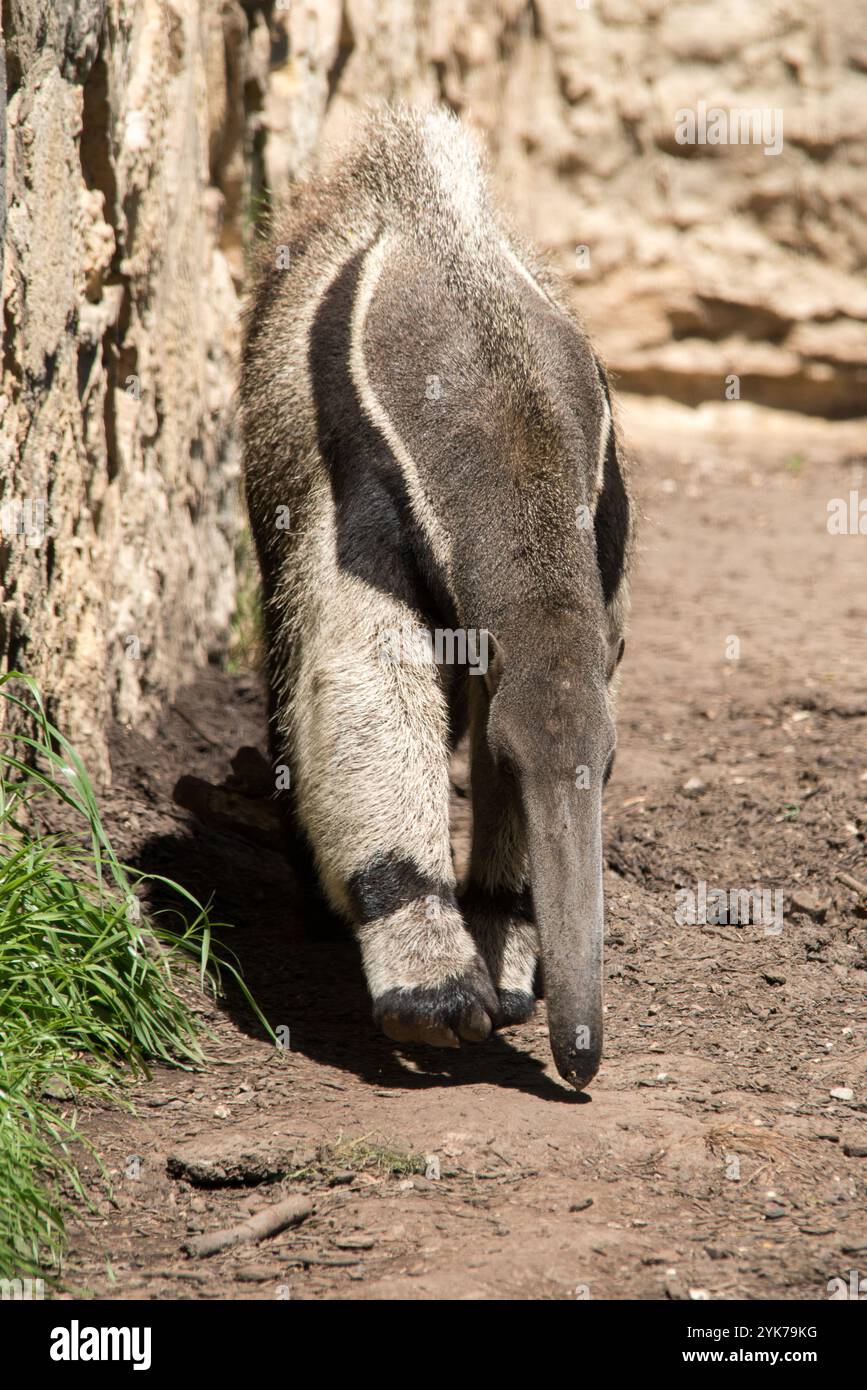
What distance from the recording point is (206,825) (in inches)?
231

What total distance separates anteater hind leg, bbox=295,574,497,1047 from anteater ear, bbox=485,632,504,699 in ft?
0.95

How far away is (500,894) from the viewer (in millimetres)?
4691

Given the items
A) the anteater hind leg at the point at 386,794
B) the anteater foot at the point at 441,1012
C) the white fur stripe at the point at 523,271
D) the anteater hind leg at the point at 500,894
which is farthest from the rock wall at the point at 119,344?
the anteater foot at the point at 441,1012

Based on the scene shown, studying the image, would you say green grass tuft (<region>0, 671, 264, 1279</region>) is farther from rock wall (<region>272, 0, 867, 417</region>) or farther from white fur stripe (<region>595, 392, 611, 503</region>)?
rock wall (<region>272, 0, 867, 417</region>)

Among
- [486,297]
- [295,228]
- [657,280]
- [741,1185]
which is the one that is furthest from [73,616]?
[657,280]

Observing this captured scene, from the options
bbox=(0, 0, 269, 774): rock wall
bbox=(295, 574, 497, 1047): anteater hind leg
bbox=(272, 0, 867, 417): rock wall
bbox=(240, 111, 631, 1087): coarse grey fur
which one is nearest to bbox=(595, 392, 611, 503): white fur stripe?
bbox=(240, 111, 631, 1087): coarse grey fur

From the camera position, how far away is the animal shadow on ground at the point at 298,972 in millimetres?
4164

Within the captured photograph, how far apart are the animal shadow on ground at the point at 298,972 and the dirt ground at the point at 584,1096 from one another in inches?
0.5

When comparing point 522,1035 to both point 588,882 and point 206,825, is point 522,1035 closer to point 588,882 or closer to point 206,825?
point 588,882

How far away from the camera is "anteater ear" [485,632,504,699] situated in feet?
12.5

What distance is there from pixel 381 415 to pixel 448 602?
1.90 ft
